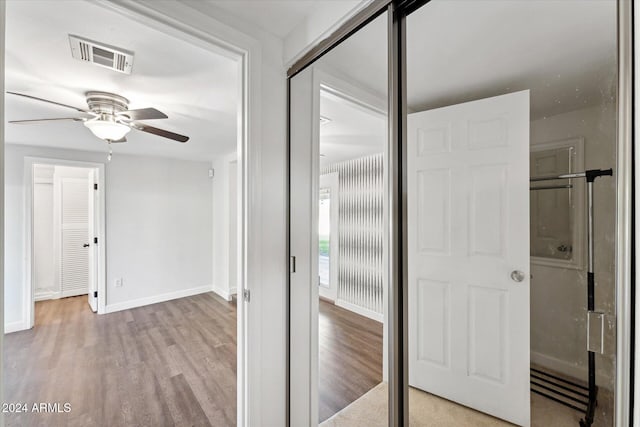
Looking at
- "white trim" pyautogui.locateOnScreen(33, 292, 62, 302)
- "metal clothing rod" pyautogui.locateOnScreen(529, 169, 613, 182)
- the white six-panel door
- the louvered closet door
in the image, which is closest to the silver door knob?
the white six-panel door

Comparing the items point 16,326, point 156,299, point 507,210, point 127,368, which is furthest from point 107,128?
point 156,299

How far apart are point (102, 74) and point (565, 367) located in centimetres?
271

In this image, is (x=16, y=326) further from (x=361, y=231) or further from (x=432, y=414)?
(x=432, y=414)

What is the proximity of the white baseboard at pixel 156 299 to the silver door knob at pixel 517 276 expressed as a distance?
15.9 ft

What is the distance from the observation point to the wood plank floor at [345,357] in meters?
1.21

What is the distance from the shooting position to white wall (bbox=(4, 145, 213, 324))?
132 inches

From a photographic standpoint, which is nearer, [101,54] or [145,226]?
[101,54]

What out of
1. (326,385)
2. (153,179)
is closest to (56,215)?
(153,179)

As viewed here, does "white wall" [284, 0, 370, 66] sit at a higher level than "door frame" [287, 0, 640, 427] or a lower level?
higher

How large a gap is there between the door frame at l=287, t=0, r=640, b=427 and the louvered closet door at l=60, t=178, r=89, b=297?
5097 millimetres

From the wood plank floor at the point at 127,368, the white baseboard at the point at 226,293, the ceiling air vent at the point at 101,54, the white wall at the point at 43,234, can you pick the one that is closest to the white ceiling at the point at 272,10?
the ceiling air vent at the point at 101,54

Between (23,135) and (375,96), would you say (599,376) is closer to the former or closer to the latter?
(375,96)

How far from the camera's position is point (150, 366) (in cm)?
250

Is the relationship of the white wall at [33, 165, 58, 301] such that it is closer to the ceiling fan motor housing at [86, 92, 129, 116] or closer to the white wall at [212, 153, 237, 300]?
the white wall at [212, 153, 237, 300]
